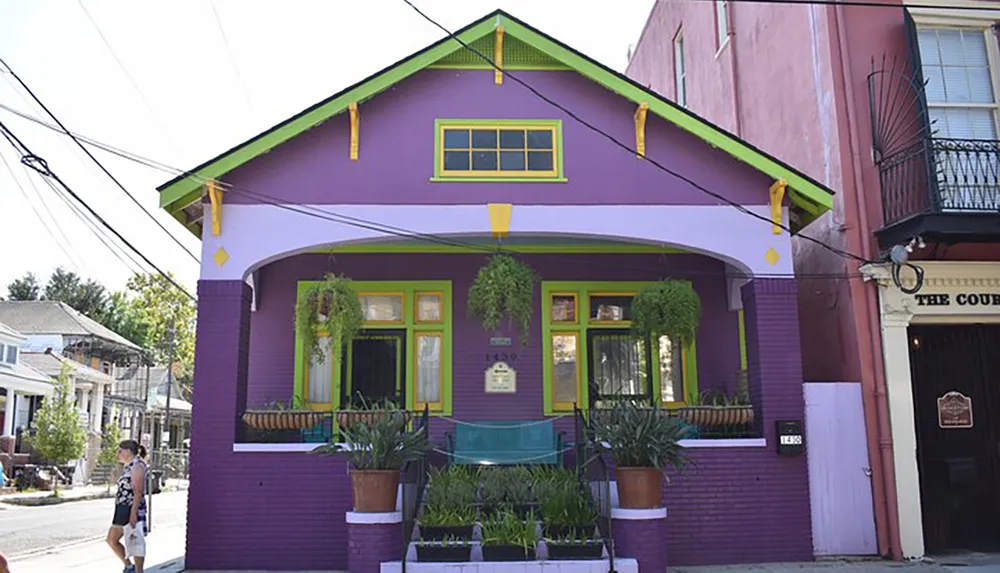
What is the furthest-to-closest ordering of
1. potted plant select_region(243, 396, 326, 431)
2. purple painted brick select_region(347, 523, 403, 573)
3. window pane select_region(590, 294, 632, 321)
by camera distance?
window pane select_region(590, 294, 632, 321), potted plant select_region(243, 396, 326, 431), purple painted brick select_region(347, 523, 403, 573)

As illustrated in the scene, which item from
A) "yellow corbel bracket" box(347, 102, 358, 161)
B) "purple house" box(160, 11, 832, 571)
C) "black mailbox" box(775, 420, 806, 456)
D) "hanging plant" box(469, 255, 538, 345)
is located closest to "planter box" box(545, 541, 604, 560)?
"purple house" box(160, 11, 832, 571)

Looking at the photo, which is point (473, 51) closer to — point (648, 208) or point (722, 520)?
point (648, 208)

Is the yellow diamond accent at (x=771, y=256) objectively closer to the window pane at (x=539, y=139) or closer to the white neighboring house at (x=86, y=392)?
the window pane at (x=539, y=139)

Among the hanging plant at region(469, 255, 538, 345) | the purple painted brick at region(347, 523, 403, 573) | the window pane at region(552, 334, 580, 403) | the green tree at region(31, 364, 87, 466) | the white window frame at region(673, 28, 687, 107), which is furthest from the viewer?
the green tree at region(31, 364, 87, 466)

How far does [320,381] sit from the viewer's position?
44.8ft

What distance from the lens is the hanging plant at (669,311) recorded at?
12.0 meters

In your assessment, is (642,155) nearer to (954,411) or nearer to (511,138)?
(511,138)

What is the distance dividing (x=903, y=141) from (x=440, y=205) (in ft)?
22.1

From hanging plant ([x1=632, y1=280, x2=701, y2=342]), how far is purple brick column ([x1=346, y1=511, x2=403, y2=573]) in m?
4.80

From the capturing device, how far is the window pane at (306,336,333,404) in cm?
Result: 1361

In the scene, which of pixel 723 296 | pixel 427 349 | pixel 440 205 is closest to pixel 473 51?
pixel 440 205

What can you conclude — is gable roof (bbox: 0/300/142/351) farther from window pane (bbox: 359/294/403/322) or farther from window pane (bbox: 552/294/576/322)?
window pane (bbox: 552/294/576/322)

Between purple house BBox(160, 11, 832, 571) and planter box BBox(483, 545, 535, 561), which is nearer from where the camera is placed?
planter box BBox(483, 545, 535, 561)

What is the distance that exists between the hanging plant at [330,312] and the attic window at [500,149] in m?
2.14
